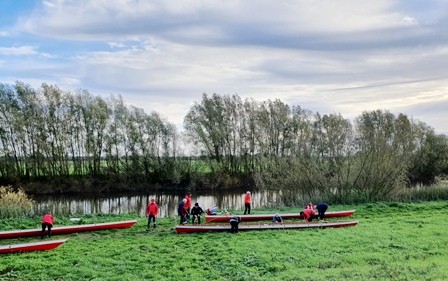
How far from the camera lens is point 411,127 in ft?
188

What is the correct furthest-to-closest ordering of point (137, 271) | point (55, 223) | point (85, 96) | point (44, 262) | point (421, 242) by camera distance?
point (85, 96) < point (55, 223) < point (421, 242) < point (44, 262) < point (137, 271)

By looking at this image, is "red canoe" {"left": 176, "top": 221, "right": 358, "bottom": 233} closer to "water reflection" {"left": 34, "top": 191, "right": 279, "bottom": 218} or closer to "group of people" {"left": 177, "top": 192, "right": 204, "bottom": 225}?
"group of people" {"left": 177, "top": 192, "right": 204, "bottom": 225}

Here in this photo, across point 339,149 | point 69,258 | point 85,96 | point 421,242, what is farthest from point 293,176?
point 85,96

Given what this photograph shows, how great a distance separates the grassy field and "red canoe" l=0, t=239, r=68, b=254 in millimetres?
456

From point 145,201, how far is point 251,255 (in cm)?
3142

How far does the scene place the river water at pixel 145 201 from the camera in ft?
115

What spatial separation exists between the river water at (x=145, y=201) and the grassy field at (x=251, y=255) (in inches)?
583

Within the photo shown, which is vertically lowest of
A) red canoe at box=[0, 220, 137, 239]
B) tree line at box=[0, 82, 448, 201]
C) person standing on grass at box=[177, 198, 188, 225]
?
red canoe at box=[0, 220, 137, 239]

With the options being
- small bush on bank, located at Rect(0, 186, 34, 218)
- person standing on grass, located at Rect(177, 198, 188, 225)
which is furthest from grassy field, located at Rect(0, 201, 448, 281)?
small bush on bank, located at Rect(0, 186, 34, 218)

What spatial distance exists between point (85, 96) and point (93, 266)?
43.4m

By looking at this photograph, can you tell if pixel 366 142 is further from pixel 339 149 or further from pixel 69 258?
pixel 69 258

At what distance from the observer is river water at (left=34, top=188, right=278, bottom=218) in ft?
115

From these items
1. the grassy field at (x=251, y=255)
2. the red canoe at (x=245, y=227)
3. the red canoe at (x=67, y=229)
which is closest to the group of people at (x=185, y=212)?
the red canoe at (x=245, y=227)

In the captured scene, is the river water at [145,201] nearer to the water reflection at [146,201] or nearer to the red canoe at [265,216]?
the water reflection at [146,201]
